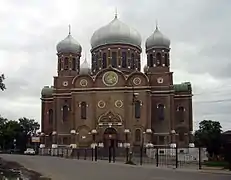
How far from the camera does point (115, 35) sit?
69.1 m

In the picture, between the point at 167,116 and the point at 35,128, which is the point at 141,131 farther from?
the point at 35,128

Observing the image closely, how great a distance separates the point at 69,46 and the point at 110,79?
1133cm

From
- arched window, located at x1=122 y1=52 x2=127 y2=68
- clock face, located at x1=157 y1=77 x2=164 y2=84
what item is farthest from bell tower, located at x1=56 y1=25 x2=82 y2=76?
clock face, located at x1=157 y1=77 x2=164 y2=84

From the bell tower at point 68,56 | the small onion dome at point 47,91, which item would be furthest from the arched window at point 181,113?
the small onion dome at point 47,91

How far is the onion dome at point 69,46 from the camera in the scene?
70.9 metres

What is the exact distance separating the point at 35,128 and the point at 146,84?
60.9 m

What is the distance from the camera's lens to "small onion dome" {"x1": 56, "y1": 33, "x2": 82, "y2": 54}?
7088 cm

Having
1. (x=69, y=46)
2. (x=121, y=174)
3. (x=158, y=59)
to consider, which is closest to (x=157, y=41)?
(x=158, y=59)

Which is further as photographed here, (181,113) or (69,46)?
→ (69,46)

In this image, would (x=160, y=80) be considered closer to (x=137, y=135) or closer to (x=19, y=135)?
(x=137, y=135)

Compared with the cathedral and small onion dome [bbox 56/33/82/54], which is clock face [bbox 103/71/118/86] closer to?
the cathedral

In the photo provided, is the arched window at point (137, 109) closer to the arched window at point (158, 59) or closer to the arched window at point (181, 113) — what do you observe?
the arched window at point (181, 113)

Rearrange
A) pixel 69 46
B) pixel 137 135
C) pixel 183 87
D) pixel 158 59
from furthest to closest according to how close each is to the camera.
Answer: pixel 69 46
pixel 183 87
pixel 158 59
pixel 137 135

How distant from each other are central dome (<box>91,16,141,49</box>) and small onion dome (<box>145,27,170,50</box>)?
289 cm
